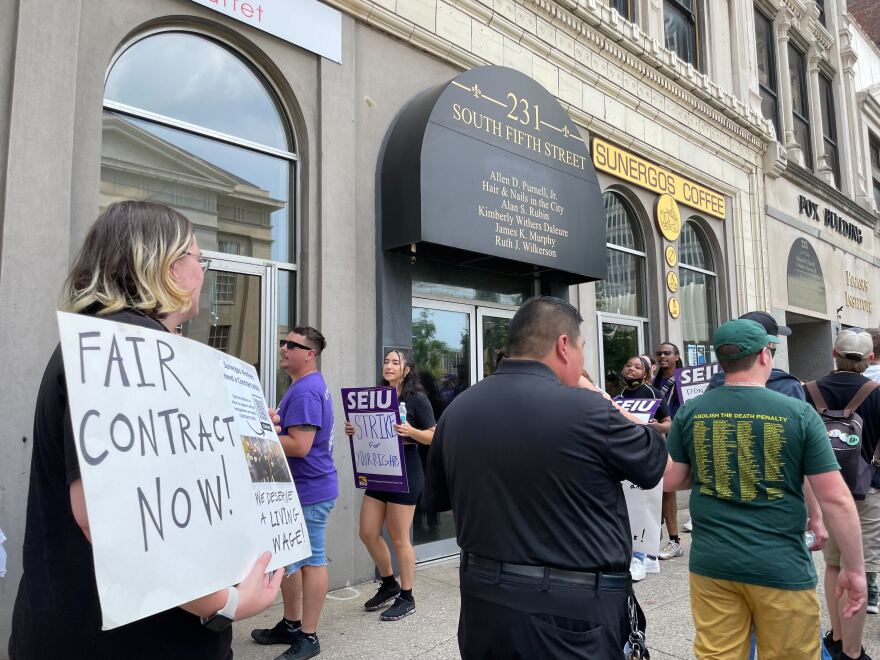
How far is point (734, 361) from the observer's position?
281cm

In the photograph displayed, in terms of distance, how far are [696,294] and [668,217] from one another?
172 cm

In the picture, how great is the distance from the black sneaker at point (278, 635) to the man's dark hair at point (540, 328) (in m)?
2.89

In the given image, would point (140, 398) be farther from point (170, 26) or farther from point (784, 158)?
point (784, 158)

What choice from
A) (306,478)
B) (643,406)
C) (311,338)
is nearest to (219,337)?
(311,338)

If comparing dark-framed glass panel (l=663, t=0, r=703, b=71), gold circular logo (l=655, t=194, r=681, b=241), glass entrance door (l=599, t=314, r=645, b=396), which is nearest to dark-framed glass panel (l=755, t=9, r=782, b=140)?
dark-framed glass panel (l=663, t=0, r=703, b=71)

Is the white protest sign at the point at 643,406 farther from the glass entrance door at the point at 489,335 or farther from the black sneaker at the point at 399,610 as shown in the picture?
the glass entrance door at the point at 489,335

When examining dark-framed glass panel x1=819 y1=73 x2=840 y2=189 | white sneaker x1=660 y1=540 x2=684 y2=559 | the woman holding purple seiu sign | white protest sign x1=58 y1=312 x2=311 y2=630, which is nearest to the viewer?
white protest sign x1=58 y1=312 x2=311 y2=630

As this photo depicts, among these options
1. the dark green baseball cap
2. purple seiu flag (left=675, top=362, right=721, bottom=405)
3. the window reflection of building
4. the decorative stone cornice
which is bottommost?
purple seiu flag (left=675, top=362, right=721, bottom=405)

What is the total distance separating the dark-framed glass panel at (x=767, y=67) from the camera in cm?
1401

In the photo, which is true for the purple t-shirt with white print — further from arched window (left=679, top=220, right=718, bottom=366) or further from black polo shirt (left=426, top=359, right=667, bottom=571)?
arched window (left=679, top=220, right=718, bottom=366)

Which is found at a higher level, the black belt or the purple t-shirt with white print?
the purple t-shirt with white print

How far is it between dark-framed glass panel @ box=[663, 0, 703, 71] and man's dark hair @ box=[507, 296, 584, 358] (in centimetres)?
1075

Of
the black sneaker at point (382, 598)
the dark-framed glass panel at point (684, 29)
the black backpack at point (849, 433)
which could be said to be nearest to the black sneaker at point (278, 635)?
the black sneaker at point (382, 598)

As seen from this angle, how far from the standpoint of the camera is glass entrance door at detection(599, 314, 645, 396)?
9.14m
